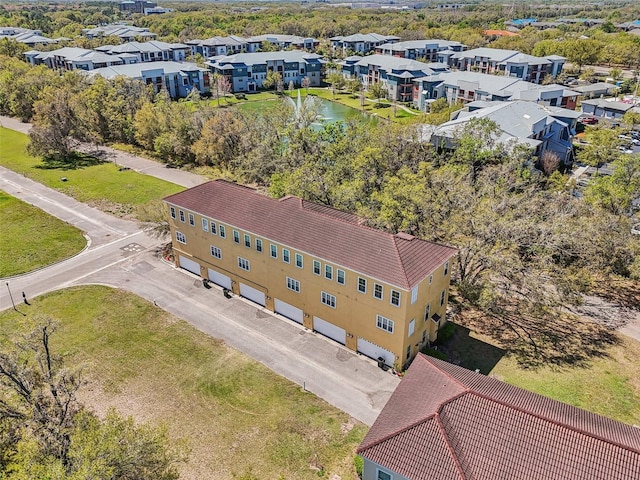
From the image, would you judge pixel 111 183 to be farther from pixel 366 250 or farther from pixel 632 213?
pixel 632 213

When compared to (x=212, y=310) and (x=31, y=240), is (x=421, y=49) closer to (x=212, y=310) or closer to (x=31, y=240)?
(x=31, y=240)

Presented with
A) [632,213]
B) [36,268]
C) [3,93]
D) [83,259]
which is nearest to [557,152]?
[632,213]

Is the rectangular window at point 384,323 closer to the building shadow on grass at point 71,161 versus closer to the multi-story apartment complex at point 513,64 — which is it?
the building shadow on grass at point 71,161

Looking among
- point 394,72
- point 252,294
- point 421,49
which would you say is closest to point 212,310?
point 252,294

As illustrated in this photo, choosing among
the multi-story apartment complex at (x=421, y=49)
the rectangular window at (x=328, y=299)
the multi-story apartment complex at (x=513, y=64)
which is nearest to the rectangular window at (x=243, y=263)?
the rectangular window at (x=328, y=299)

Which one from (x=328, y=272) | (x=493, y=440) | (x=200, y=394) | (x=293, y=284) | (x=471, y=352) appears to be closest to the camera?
(x=493, y=440)

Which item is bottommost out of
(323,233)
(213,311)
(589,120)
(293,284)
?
(213,311)
